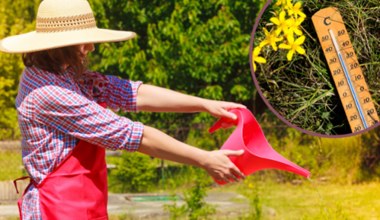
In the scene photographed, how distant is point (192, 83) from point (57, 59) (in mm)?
7217

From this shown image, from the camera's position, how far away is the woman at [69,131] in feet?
11.0

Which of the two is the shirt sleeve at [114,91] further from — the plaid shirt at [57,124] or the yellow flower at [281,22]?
the yellow flower at [281,22]

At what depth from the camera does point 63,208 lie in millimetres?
3439

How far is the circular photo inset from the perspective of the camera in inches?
163

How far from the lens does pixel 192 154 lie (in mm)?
3326

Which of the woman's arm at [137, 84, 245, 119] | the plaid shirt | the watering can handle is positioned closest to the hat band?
the plaid shirt

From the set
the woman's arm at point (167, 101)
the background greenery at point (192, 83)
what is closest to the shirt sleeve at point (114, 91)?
the woman's arm at point (167, 101)

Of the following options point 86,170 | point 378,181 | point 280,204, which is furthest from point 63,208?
point 378,181

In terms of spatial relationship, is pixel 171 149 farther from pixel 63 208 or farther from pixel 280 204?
pixel 280 204

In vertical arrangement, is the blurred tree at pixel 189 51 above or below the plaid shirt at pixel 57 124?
below

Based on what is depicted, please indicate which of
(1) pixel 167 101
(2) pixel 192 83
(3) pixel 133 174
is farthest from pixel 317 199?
(1) pixel 167 101

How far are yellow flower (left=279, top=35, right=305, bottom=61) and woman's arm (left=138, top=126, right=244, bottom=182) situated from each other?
982mm

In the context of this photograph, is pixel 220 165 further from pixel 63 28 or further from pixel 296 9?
pixel 296 9

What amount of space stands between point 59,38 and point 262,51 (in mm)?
1257
